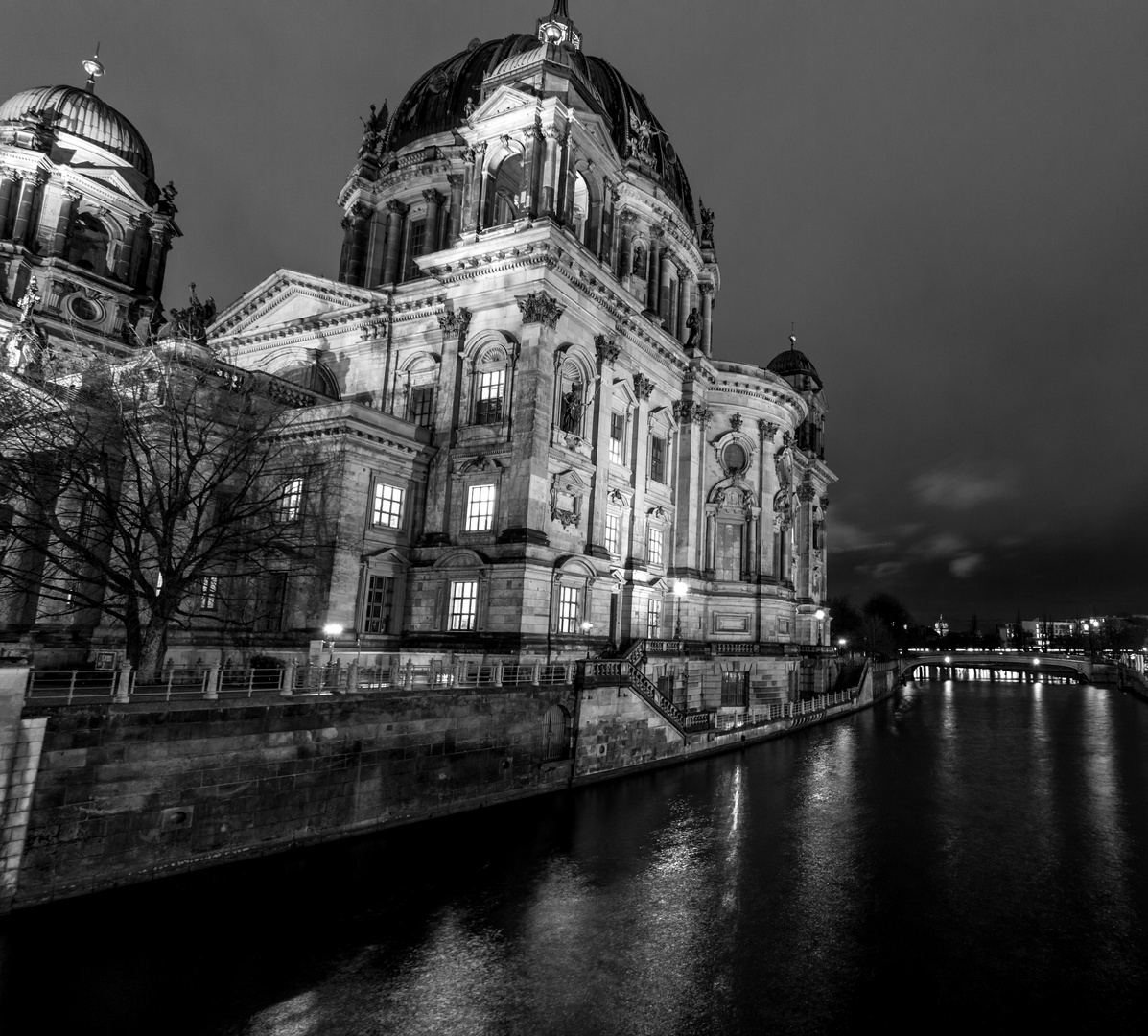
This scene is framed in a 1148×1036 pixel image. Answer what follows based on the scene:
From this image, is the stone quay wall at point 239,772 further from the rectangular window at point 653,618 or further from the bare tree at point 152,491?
the rectangular window at point 653,618

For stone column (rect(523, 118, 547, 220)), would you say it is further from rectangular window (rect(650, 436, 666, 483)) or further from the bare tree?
rectangular window (rect(650, 436, 666, 483))

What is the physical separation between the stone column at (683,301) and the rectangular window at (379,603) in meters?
28.1

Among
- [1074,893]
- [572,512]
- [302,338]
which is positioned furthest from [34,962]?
[302,338]

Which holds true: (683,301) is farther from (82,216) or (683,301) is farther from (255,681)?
(82,216)

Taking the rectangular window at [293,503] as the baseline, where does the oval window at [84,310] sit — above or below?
above

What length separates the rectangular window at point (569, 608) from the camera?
34.0 metres

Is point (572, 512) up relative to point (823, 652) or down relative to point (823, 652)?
up

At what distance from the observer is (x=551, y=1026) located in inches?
460

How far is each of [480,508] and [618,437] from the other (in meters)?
10.1

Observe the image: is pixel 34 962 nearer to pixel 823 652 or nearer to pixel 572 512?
pixel 572 512

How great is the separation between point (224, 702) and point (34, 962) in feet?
19.4

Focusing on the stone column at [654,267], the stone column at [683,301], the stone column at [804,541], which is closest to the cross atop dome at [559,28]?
the stone column at [654,267]

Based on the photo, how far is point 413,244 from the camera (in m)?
49.3

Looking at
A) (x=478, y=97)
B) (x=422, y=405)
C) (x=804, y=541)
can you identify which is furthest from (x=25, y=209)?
(x=804, y=541)
